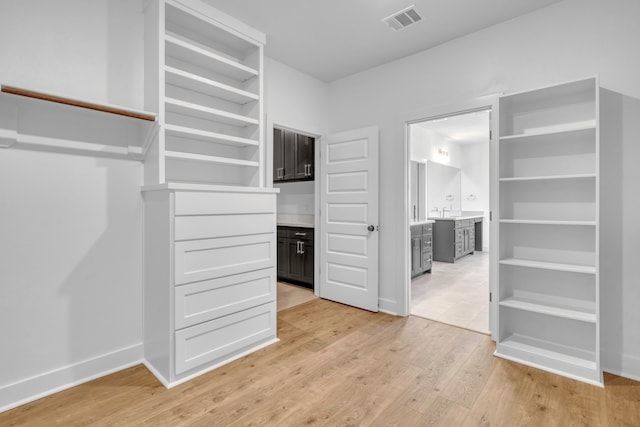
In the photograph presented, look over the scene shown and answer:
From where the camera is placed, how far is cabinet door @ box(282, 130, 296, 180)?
187 inches

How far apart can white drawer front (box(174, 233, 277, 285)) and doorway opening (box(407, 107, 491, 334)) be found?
1.71 metres

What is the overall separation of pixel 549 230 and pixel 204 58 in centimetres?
318

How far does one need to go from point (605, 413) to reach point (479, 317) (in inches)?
61.7

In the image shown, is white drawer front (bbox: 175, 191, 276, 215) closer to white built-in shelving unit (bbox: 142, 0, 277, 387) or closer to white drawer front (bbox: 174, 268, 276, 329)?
white built-in shelving unit (bbox: 142, 0, 277, 387)

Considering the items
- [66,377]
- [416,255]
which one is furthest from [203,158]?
[416,255]

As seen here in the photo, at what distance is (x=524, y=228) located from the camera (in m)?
2.67

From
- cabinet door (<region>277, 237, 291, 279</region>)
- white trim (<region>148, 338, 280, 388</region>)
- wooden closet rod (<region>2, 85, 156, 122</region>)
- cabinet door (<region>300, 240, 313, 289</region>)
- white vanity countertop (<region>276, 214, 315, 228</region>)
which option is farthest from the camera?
cabinet door (<region>277, 237, 291, 279</region>)

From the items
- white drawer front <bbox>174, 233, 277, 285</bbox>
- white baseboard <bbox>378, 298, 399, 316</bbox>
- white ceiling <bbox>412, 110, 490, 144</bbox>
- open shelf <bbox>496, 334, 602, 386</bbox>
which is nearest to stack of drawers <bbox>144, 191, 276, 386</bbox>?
white drawer front <bbox>174, 233, 277, 285</bbox>

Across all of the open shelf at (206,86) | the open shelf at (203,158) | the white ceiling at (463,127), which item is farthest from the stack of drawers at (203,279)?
the white ceiling at (463,127)

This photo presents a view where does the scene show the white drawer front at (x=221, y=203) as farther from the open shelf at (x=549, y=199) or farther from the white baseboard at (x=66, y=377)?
the open shelf at (x=549, y=199)

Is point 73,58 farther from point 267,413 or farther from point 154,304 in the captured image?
point 267,413

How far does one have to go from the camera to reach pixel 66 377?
2076 mm

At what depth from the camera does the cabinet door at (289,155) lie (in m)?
4.76

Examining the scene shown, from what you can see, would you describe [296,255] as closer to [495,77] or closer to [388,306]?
[388,306]
